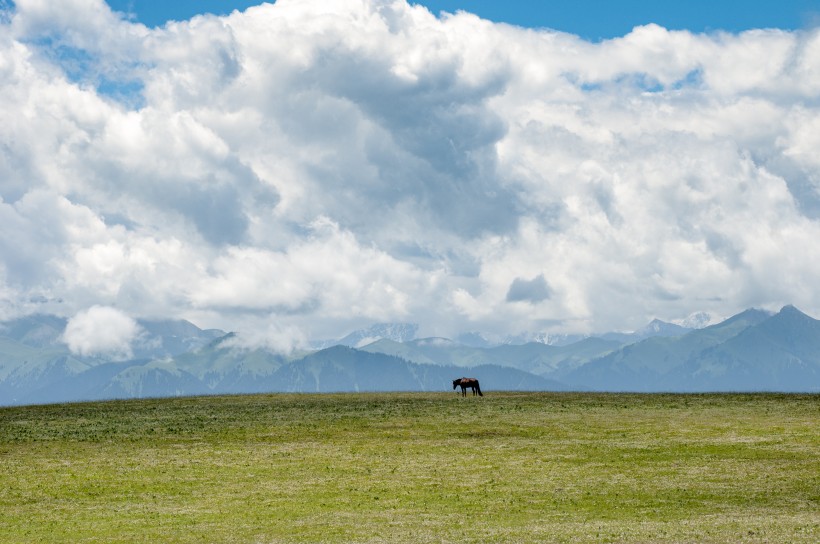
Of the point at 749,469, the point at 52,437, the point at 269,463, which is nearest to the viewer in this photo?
the point at 749,469

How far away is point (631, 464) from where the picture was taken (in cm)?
6078

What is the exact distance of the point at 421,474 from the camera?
58656mm

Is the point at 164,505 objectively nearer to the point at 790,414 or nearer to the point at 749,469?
the point at 749,469

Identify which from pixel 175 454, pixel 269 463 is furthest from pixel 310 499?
pixel 175 454

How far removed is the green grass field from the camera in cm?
4381

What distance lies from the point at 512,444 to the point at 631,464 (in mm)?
11676

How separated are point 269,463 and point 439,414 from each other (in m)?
28.8

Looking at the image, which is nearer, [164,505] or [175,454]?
[164,505]

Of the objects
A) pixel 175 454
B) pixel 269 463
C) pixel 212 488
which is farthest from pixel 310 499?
pixel 175 454

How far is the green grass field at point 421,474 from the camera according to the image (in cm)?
4381

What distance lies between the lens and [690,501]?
4934 centimetres

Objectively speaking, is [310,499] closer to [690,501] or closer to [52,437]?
[690,501]

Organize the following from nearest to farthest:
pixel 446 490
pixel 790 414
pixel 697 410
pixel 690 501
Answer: pixel 690 501, pixel 446 490, pixel 790 414, pixel 697 410

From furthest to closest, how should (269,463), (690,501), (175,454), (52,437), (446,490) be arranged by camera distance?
(52,437) → (175,454) → (269,463) → (446,490) → (690,501)
